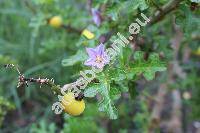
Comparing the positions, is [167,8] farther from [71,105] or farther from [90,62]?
[71,105]

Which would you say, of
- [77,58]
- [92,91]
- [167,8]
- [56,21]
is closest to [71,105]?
[92,91]

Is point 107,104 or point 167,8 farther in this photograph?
point 167,8

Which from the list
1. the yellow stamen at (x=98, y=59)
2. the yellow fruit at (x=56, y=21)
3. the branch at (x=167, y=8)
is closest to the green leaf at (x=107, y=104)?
the yellow stamen at (x=98, y=59)

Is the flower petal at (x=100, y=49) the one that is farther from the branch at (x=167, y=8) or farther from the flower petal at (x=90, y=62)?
the branch at (x=167, y=8)

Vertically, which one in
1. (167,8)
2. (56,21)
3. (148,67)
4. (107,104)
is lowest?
(107,104)

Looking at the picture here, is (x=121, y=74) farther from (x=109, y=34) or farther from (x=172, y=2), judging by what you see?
(x=109, y=34)

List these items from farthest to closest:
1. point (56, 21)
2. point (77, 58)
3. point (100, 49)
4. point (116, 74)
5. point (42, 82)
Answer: point (56, 21), point (77, 58), point (100, 49), point (116, 74), point (42, 82)

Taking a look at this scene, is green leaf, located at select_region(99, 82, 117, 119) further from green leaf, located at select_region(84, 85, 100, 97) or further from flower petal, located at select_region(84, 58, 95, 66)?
flower petal, located at select_region(84, 58, 95, 66)

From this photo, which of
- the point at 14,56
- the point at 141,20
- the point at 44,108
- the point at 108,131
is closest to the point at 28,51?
the point at 14,56

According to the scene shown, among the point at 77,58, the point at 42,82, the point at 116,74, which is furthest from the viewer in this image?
the point at 77,58
